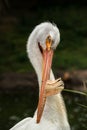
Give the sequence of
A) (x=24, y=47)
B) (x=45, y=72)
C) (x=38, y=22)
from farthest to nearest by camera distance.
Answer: (x=38, y=22)
(x=24, y=47)
(x=45, y=72)

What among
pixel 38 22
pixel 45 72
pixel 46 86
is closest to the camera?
pixel 46 86

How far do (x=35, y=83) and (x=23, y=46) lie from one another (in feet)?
9.42

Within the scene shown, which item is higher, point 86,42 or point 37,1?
point 37,1

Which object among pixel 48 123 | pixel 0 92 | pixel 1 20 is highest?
pixel 1 20

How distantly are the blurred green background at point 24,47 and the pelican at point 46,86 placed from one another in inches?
88.9

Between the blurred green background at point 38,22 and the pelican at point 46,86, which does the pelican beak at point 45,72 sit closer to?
the pelican at point 46,86

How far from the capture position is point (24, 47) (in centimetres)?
1462

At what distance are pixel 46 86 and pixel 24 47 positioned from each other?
25.2 feet

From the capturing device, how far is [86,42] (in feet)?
49.8

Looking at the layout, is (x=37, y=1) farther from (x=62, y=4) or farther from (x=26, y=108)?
(x=26, y=108)

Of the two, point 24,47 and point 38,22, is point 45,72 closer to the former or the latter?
point 24,47

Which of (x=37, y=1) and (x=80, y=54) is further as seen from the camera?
(x=37, y=1)

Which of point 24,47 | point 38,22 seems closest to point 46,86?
point 24,47

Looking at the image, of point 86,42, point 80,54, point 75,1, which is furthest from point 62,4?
point 80,54
